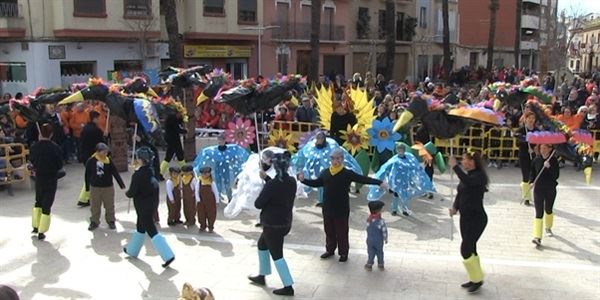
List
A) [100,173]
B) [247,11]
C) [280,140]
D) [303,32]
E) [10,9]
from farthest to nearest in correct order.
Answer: [303,32], [247,11], [10,9], [280,140], [100,173]

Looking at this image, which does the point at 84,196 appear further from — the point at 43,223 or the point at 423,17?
the point at 423,17

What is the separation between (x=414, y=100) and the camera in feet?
29.0

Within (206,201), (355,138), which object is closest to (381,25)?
(355,138)

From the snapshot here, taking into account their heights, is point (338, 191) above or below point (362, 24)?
below

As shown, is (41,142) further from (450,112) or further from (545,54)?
(545,54)

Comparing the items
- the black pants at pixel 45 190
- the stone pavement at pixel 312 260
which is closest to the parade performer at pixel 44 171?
the black pants at pixel 45 190

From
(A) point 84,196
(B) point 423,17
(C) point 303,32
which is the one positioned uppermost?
(B) point 423,17

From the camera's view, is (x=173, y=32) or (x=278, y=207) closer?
(x=278, y=207)

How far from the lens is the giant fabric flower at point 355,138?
11.6m

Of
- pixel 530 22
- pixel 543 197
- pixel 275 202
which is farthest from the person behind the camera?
pixel 530 22

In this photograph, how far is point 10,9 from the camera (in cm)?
2531

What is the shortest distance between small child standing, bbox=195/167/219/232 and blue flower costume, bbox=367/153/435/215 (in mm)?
2628

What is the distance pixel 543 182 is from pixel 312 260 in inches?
135

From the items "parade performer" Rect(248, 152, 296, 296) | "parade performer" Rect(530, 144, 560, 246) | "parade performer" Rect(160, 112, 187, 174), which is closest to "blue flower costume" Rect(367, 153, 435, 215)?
"parade performer" Rect(530, 144, 560, 246)
